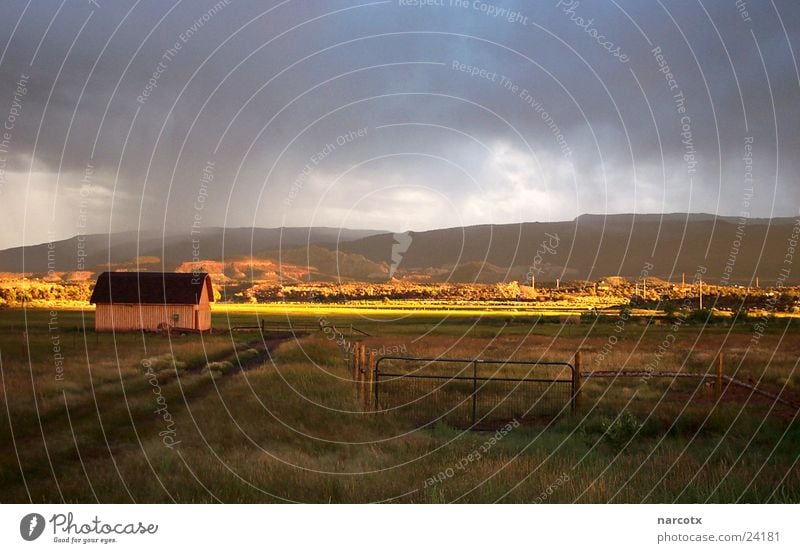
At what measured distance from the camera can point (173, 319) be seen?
30.7m

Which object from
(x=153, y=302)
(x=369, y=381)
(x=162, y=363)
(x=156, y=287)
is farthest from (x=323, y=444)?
(x=156, y=287)

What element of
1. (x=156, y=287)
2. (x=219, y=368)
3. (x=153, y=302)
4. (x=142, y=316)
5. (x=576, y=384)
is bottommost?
(x=219, y=368)

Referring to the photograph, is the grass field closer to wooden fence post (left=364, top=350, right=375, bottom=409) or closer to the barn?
wooden fence post (left=364, top=350, right=375, bottom=409)

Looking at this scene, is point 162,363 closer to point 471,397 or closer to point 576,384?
point 471,397

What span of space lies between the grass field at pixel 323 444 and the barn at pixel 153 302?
416 inches

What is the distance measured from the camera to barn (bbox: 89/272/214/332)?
28.7 meters

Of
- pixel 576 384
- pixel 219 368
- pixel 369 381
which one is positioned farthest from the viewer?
pixel 219 368

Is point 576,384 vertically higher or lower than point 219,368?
higher

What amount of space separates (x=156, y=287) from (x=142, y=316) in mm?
3645

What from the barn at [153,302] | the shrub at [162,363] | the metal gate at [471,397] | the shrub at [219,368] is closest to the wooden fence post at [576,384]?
A: the metal gate at [471,397]

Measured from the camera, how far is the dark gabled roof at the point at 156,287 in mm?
29875

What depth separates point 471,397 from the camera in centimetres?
1631

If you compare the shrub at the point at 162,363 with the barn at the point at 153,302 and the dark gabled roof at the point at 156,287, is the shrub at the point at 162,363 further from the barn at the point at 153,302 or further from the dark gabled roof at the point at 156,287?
the dark gabled roof at the point at 156,287

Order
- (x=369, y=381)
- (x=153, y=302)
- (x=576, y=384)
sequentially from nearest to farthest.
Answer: (x=369, y=381), (x=576, y=384), (x=153, y=302)
